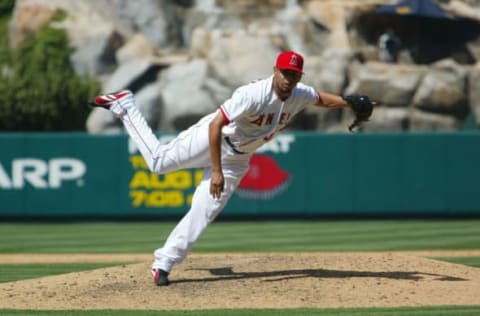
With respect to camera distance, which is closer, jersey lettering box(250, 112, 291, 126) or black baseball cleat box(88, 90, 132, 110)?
jersey lettering box(250, 112, 291, 126)

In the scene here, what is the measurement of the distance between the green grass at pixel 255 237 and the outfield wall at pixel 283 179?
12.8 inches

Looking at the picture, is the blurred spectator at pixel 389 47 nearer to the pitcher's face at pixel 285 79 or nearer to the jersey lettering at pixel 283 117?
the jersey lettering at pixel 283 117

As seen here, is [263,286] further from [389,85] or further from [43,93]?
[43,93]

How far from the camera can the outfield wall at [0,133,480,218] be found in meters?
18.4

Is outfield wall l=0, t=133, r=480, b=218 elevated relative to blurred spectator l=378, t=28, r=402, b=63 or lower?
lower

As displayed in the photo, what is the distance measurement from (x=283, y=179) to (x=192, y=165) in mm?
9534

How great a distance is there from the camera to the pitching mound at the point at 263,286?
26.8ft

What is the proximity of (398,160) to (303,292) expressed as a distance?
34.2 feet

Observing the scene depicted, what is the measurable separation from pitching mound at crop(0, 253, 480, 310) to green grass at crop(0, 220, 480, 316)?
1.73 metres

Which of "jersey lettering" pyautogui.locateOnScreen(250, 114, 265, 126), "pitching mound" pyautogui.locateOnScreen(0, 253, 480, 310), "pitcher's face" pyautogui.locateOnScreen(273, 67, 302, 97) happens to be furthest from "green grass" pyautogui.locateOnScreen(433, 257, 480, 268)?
"pitcher's face" pyautogui.locateOnScreen(273, 67, 302, 97)

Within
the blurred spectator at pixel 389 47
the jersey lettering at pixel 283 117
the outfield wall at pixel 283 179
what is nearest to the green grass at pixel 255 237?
the outfield wall at pixel 283 179

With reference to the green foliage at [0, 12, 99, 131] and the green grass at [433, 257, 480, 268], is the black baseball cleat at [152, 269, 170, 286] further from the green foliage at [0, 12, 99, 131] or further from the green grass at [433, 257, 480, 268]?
the green foliage at [0, 12, 99, 131]

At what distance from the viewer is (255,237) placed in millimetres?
15367

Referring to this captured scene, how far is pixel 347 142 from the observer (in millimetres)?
18531
